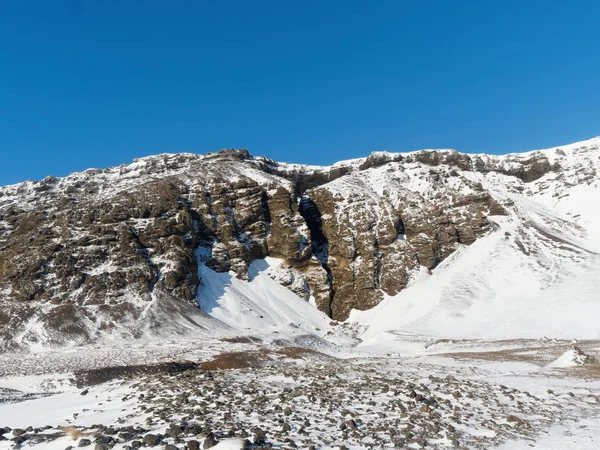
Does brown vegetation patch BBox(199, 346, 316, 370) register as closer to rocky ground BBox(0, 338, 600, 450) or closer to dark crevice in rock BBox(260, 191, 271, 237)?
rocky ground BBox(0, 338, 600, 450)

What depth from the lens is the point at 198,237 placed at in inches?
3622

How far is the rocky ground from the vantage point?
1145 cm

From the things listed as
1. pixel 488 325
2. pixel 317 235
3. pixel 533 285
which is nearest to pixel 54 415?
pixel 488 325

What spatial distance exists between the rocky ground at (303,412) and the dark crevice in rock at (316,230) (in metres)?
75.8

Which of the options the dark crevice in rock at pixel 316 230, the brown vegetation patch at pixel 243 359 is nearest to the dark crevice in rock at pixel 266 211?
the dark crevice in rock at pixel 316 230

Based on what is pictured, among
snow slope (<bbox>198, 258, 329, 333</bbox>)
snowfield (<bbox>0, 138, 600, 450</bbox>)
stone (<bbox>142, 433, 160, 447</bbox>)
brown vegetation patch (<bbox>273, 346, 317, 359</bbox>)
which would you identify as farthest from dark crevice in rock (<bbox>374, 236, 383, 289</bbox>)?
stone (<bbox>142, 433, 160, 447</bbox>)

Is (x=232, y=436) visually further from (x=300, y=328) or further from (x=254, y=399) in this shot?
(x=300, y=328)

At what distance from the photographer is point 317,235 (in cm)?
10462

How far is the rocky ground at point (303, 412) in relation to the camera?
37.6 feet

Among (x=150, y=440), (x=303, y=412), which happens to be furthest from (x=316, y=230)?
(x=150, y=440)

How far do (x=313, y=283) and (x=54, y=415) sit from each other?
7629cm

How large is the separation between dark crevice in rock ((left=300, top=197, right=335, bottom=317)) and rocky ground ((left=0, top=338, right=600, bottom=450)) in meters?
75.8

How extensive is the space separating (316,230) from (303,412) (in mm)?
91042

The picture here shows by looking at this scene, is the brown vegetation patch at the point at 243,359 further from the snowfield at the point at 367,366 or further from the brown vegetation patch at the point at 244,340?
the brown vegetation patch at the point at 244,340
